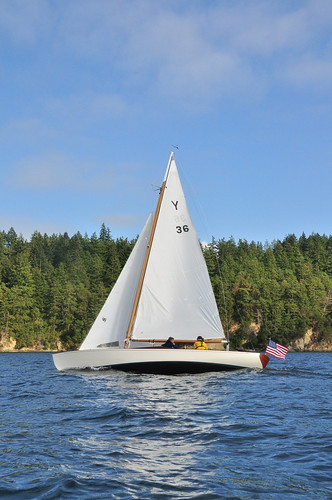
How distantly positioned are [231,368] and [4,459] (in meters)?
19.3

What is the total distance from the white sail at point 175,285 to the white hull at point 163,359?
300 cm

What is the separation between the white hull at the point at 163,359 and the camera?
26391 mm

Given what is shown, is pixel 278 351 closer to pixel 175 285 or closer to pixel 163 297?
pixel 175 285

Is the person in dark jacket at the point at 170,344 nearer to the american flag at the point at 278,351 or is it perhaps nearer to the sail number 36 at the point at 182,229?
the american flag at the point at 278,351

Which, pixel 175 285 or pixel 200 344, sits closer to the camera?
pixel 200 344

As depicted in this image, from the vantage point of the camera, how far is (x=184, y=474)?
9.28m

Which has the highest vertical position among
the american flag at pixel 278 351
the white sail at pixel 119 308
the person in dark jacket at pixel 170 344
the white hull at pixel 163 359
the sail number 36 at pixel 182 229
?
the sail number 36 at pixel 182 229

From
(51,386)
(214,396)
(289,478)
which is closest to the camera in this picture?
(289,478)

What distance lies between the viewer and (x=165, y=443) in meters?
11.9

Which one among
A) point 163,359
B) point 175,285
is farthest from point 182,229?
point 163,359

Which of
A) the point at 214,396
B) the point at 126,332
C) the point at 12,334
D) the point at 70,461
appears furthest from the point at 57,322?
the point at 70,461

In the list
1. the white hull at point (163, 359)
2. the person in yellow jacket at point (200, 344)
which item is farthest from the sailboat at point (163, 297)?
the person in yellow jacket at point (200, 344)

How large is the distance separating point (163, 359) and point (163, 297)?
4.96m

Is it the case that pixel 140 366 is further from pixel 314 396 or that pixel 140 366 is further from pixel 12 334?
pixel 12 334
